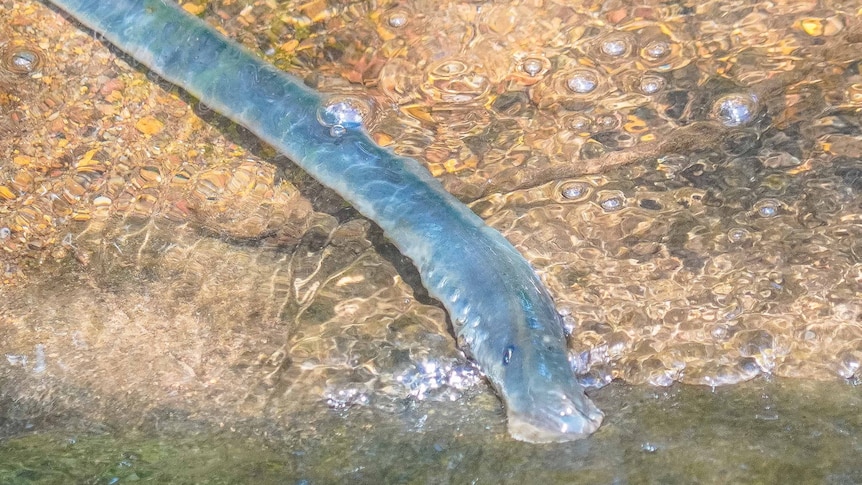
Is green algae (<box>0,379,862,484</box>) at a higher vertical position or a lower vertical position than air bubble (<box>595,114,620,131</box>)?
lower

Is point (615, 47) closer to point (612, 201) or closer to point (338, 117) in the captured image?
point (612, 201)

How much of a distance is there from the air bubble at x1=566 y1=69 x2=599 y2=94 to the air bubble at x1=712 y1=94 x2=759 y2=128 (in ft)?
1.83

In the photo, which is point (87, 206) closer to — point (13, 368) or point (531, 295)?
point (13, 368)

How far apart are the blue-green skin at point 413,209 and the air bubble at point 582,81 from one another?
40.9 inches

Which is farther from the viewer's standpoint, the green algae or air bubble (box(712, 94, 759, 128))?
air bubble (box(712, 94, 759, 128))

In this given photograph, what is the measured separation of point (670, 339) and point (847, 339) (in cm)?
54

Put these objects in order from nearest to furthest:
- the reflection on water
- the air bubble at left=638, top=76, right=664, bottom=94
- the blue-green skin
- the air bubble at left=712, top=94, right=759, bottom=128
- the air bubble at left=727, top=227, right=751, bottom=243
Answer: the blue-green skin → the reflection on water → the air bubble at left=727, top=227, right=751, bottom=243 → the air bubble at left=712, top=94, right=759, bottom=128 → the air bubble at left=638, top=76, right=664, bottom=94

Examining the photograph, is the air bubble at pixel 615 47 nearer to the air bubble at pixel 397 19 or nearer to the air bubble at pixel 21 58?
the air bubble at pixel 397 19

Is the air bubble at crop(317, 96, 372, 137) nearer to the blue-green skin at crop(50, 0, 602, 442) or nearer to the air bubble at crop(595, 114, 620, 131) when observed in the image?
the blue-green skin at crop(50, 0, 602, 442)

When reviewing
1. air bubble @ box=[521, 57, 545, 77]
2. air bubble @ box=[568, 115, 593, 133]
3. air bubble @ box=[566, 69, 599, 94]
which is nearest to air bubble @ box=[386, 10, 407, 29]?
air bubble @ box=[521, 57, 545, 77]

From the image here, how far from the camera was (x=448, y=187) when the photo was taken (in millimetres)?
3305

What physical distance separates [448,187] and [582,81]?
894mm

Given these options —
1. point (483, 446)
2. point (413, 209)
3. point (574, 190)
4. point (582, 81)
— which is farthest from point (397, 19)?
point (483, 446)

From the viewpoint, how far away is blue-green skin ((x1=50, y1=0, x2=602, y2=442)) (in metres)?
2.25
